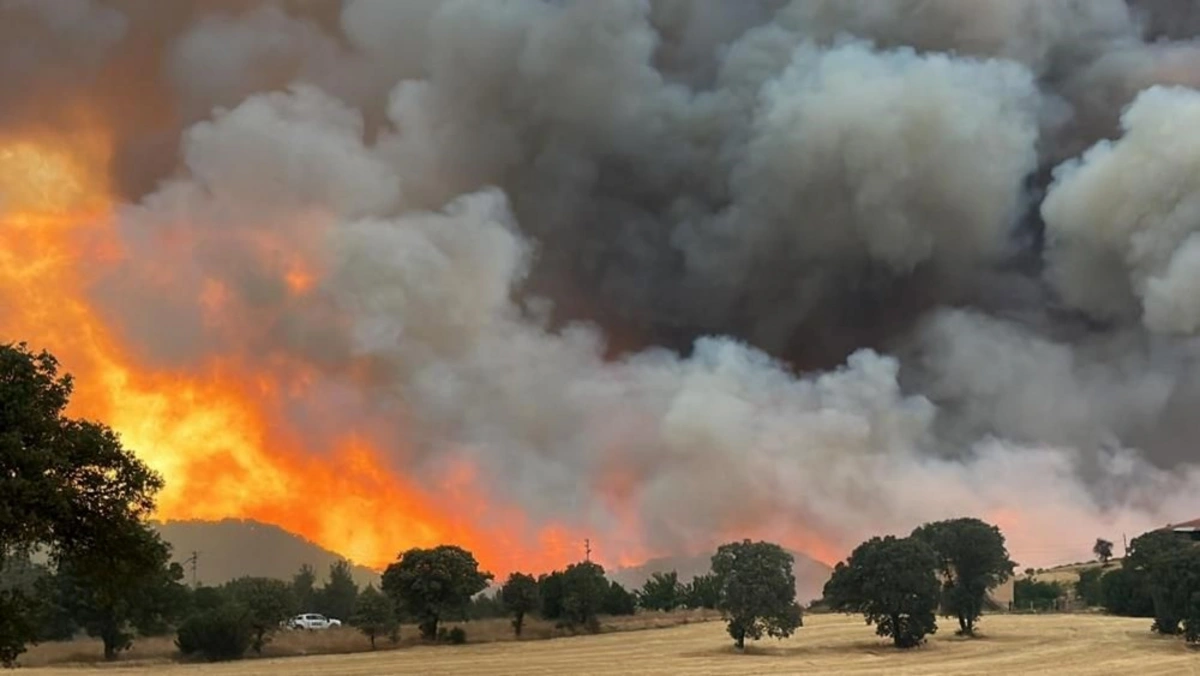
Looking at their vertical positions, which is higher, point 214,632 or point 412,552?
point 412,552

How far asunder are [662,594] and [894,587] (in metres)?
79.4

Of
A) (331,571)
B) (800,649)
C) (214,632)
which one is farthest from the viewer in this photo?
(331,571)

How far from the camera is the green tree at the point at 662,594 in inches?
6112

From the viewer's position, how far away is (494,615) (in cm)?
13300

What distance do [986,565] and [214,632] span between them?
68.3m

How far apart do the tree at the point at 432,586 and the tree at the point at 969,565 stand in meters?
43.7

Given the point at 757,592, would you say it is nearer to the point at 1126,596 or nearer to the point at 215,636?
the point at 215,636

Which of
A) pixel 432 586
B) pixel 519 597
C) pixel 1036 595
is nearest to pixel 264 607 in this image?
pixel 432 586

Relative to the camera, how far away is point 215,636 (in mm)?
85562

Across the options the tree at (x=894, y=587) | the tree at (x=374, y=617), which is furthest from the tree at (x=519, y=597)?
the tree at (x=894, y=587)

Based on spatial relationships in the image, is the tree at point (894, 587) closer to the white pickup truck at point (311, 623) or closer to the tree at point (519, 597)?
the tree at point (519, 597)

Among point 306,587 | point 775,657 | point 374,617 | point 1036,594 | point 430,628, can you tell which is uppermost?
point 306,587

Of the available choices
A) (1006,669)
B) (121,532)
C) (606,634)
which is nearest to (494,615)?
(606,634)

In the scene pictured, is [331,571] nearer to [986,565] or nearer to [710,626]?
[710,626]
